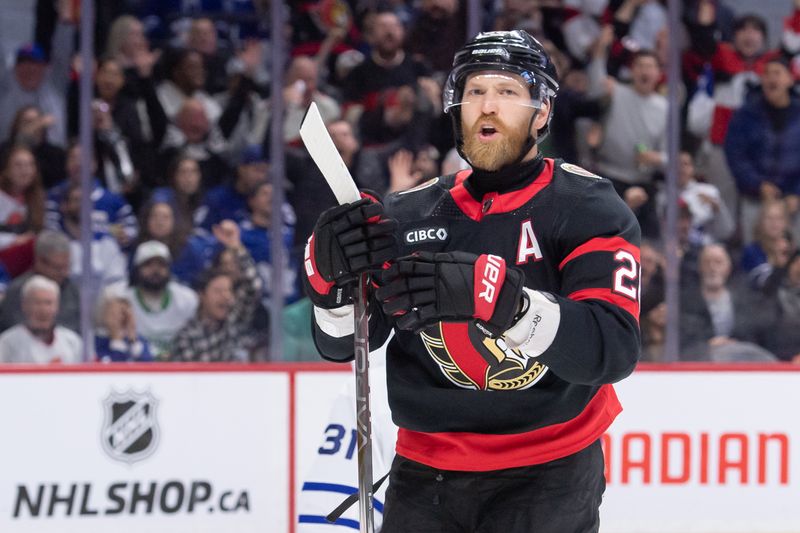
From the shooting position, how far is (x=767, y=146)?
15.1 ft

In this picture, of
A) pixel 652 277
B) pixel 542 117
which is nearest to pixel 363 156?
pixel 652 277

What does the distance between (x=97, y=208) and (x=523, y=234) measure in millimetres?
2903

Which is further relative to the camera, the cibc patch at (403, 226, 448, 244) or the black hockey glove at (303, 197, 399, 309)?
the cibc patch at (403, 226, 448, 244)

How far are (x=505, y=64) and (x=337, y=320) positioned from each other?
467 millimetres

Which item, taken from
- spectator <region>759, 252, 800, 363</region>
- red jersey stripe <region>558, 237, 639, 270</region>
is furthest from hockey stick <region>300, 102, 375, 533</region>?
spectator <region>759, 252, 800, 363</region>

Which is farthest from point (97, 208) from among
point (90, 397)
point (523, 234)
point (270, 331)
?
point (523, 234)

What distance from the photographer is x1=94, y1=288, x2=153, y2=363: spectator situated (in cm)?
402

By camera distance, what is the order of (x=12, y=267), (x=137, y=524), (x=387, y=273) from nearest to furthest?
1. (x=387, y=273)
2. (x=137, y=524)
3. (x=12, y=267)

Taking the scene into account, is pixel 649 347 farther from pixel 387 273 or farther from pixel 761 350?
pixel 387 273

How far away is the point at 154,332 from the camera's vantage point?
4.14m

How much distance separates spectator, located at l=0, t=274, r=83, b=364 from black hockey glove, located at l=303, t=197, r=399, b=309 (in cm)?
247

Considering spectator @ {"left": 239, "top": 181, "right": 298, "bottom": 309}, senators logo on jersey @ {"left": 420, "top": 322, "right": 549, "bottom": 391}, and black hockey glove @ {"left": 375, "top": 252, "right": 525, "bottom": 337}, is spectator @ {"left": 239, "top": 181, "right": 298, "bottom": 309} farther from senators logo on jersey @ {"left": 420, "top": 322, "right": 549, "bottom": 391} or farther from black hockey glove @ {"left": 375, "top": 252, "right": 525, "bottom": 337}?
black hockey glove @ {"left": 375, "top": 252, "right": 525, "bottom": 337}

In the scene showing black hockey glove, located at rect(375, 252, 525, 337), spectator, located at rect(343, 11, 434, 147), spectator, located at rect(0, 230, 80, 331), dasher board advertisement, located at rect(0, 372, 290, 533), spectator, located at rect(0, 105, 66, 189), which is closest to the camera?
black hockey glove, located at rect(375, 252, 525, 337)

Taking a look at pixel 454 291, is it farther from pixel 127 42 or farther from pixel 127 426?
pixel 127 42
